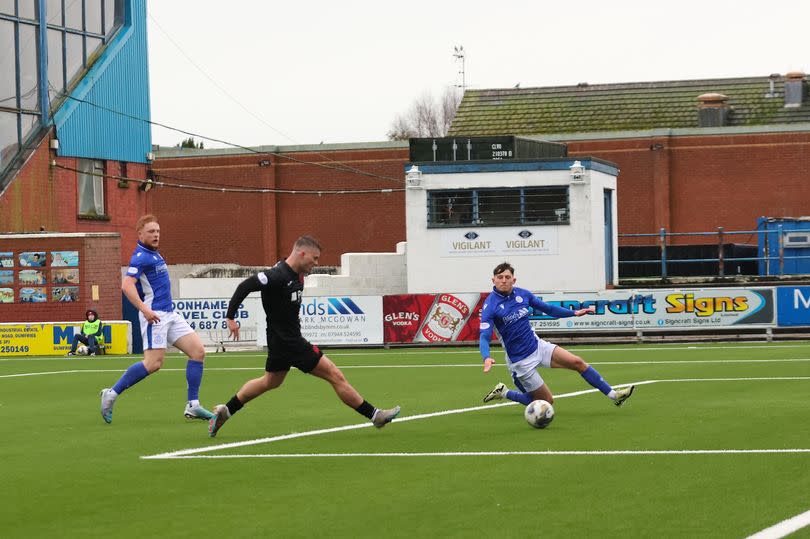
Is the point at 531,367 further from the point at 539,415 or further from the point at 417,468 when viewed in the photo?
the point at 417,468

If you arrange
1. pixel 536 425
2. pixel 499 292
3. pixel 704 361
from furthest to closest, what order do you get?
pixel 704 361 < pixel 499 292 < pixel 536 425

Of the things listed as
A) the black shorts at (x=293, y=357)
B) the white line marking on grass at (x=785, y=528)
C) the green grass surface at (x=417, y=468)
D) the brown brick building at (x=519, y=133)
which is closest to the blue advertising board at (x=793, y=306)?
the green grass surface at (x=417, y=468)

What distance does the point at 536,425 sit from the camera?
42.5ft

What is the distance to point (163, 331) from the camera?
47.3 feet

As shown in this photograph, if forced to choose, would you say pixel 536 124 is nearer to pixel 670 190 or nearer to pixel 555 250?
pixel 670 190

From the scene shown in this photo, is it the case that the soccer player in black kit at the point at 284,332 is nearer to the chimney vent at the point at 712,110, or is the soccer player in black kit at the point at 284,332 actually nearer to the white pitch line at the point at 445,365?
the white pitch line at the point at 445,365

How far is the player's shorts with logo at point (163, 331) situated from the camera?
14.4 metres

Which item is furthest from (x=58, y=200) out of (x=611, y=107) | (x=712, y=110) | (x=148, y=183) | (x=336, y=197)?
(x=712, y=110)

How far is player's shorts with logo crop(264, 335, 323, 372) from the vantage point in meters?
12.4

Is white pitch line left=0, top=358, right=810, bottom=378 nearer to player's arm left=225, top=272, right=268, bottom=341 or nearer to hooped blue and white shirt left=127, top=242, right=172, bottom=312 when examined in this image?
hooped blue and white shirt left=127, top=242, right=172, bottom=312

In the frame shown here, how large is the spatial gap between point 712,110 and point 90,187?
2243 centimetres

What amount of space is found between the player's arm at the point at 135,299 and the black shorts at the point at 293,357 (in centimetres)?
196

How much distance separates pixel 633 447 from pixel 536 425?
5.98 ft

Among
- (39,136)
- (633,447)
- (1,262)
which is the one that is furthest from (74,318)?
(633,447)
